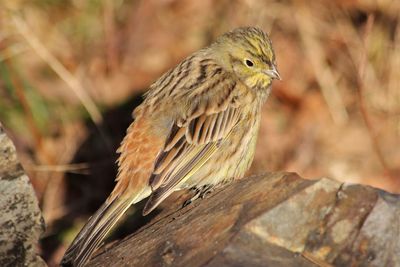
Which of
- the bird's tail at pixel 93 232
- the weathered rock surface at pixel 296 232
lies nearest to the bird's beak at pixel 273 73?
the bird's tail at pixel 93 232

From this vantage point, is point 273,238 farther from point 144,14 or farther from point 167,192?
point 144,14

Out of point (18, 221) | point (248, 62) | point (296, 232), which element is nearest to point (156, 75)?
point (248, 62)

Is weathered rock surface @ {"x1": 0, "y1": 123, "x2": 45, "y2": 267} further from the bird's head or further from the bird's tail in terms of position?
the bird's head

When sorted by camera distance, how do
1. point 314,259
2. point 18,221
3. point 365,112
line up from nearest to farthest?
point 314,259 → point 18,221 → point 365,112

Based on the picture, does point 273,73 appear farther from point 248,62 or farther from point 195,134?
point 195,134

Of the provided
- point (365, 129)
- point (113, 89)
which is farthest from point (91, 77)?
point (365, 129)
